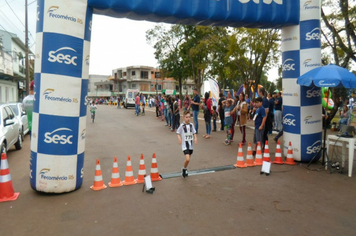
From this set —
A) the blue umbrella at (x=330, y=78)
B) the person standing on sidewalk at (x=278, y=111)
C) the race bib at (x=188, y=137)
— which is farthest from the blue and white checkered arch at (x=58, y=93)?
the person standing on sidewalk at (x=278, y=111)

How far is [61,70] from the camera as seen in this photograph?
15.7 feet

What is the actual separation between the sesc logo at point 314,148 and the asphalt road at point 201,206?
433 mm

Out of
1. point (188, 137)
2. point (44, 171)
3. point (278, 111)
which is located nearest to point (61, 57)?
point (44, 171)

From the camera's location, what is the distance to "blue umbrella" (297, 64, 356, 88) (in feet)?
19.0

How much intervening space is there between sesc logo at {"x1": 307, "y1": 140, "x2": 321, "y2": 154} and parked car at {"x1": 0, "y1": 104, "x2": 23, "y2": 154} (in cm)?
822

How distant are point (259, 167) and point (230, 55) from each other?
13414 millimetres

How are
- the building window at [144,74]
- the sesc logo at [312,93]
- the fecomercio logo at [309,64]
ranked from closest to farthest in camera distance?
the fecomercio logo at [309,64] < the sesc logo at [312,93] < the building window at [144,74]

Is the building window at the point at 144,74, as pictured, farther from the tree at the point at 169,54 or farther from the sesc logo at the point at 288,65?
the sesc logo at the point at 288,65

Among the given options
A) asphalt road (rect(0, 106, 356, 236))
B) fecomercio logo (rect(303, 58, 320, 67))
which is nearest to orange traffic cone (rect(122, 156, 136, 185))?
asphalt road (rect(0, 106, 356, 236))

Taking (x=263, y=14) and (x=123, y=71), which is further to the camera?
(x=123, y=71)

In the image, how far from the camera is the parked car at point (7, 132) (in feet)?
24.0

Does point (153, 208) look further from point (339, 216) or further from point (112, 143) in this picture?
point (112, 143)

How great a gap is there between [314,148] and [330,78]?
213 centimetres

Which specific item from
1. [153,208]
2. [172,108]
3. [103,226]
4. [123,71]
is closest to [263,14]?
[153,208]
